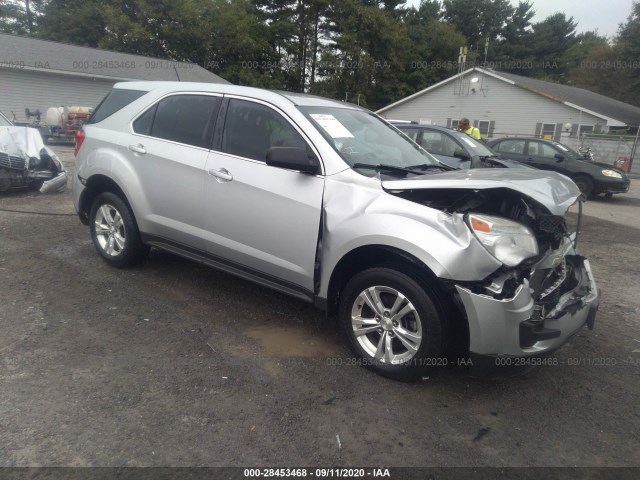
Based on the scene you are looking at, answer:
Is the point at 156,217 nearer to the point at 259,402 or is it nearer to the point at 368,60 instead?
the point at 259,402

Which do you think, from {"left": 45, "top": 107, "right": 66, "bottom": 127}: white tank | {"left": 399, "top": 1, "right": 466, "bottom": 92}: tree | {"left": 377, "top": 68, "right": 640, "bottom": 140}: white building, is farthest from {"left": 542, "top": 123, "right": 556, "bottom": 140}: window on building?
{"left": 45, "top": 107, "right": 66, "bottom": 127}: white tank

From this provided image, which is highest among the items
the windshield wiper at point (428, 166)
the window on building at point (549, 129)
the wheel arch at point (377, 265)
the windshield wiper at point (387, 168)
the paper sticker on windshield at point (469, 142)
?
the window on building at point (549, 129)

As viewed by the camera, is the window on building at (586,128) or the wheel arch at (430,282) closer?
the wheel arch at (430,282)

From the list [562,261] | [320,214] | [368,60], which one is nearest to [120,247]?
[320,214]

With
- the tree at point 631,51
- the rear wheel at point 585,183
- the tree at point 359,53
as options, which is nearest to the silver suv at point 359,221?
the rear wheel at point 585,183

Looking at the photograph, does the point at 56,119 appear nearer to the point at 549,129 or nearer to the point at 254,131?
the point at 254,131

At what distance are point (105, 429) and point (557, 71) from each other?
205ft

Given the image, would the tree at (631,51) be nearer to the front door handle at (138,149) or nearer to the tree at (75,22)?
the tree at (75,22)

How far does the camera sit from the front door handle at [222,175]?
3.84 m

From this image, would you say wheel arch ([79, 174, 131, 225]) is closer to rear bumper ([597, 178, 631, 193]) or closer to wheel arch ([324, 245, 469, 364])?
wheel arch ([324, 245, 469, 364])

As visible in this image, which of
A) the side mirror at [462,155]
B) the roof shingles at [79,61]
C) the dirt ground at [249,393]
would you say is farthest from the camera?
the roof shingles at [79,61]

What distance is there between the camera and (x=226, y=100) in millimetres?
4113

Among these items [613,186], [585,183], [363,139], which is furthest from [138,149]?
[613,186]

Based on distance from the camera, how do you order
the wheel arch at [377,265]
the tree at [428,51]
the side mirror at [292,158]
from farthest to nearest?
the tree at [428,51] → the side mirror at [292,158] → the wheel arch at [377,265]
